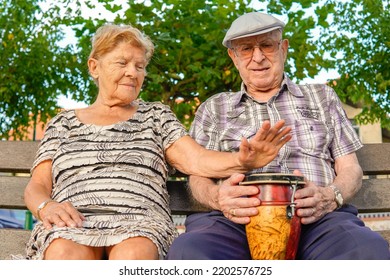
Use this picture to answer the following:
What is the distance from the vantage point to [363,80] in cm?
901

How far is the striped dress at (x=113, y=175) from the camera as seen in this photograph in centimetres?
292

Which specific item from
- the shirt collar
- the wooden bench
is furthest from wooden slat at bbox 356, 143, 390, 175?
the shirt collar

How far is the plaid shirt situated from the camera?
3.24m

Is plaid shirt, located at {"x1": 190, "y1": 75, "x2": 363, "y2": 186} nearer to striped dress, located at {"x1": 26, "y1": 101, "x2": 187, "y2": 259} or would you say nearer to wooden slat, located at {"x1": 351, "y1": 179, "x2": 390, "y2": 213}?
striped dress, located at {"x1": 26, "y1": 101, "x2": 187, "y2": 259}

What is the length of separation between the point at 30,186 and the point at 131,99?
721mm

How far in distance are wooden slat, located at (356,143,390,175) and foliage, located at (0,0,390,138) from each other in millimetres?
1573

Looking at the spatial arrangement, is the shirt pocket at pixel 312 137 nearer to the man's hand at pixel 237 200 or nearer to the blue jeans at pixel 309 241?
the blue jeans at pixel 309 241

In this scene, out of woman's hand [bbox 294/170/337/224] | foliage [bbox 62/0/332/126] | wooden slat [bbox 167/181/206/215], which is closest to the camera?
woman's hand [bbox 294/170/337/224]

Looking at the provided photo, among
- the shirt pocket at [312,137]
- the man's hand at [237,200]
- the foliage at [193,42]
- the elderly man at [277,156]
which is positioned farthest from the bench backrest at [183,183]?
the foliage at [193,42]

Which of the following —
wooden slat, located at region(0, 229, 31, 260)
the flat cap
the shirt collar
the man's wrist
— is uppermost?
the flat cap

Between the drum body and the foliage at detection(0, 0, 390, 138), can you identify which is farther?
the foliage at detection(0, 0, 390, 138)

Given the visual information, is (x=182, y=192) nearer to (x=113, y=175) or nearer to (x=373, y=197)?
(x=113, y=175)

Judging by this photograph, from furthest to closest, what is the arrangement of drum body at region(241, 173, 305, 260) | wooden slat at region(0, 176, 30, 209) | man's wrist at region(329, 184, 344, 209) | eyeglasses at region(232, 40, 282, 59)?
wooden slat at region(0, 176, 30, 209), eyeglasses at region(232, 40, 282, 59), man's wrist at region(329, 184, 344, 209), drum body at region(241, 173, 305, 260)

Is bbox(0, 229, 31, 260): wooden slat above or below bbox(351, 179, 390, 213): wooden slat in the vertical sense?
below
